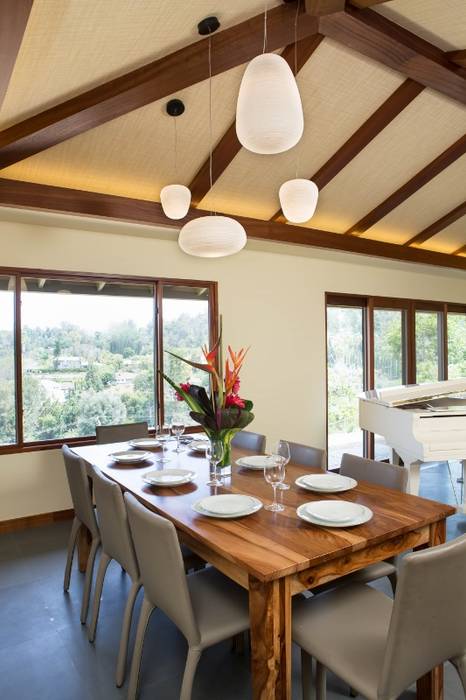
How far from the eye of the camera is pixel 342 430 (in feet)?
19.9

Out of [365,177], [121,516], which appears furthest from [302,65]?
[121,516]

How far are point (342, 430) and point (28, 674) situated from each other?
454 centimetres

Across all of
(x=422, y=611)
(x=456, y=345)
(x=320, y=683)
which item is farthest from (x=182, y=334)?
(x=456, y=345)

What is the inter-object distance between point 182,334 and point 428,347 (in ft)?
13.2

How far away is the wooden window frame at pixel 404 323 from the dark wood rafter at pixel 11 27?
436 cm

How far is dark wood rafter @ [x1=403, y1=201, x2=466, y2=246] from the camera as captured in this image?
19.3 feet

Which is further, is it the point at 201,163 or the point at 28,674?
the point at 201,163

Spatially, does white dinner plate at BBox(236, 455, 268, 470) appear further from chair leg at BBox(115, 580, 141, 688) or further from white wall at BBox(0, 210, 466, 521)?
white wall at BBox(0, 210, 466, 521)

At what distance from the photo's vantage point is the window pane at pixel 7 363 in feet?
13.0

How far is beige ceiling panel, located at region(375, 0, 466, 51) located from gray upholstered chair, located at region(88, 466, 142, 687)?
3.19 meters

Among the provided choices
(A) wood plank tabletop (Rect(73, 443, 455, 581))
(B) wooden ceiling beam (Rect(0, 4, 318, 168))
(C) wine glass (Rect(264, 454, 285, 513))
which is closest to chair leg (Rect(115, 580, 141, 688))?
(A) wood plank tabletop (Rect(73, 443, 455, 581))

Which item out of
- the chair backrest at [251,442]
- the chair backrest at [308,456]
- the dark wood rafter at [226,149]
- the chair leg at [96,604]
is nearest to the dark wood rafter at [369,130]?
the dark wood rafter at [226,149]

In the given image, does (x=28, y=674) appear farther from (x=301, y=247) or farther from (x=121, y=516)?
(x=301, y=247)

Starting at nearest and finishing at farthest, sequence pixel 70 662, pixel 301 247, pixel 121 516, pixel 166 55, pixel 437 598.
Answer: pixel 437 598 < pixel 121 516 < pixel 70 662 < pixel 166 55 < pixel 301 247
